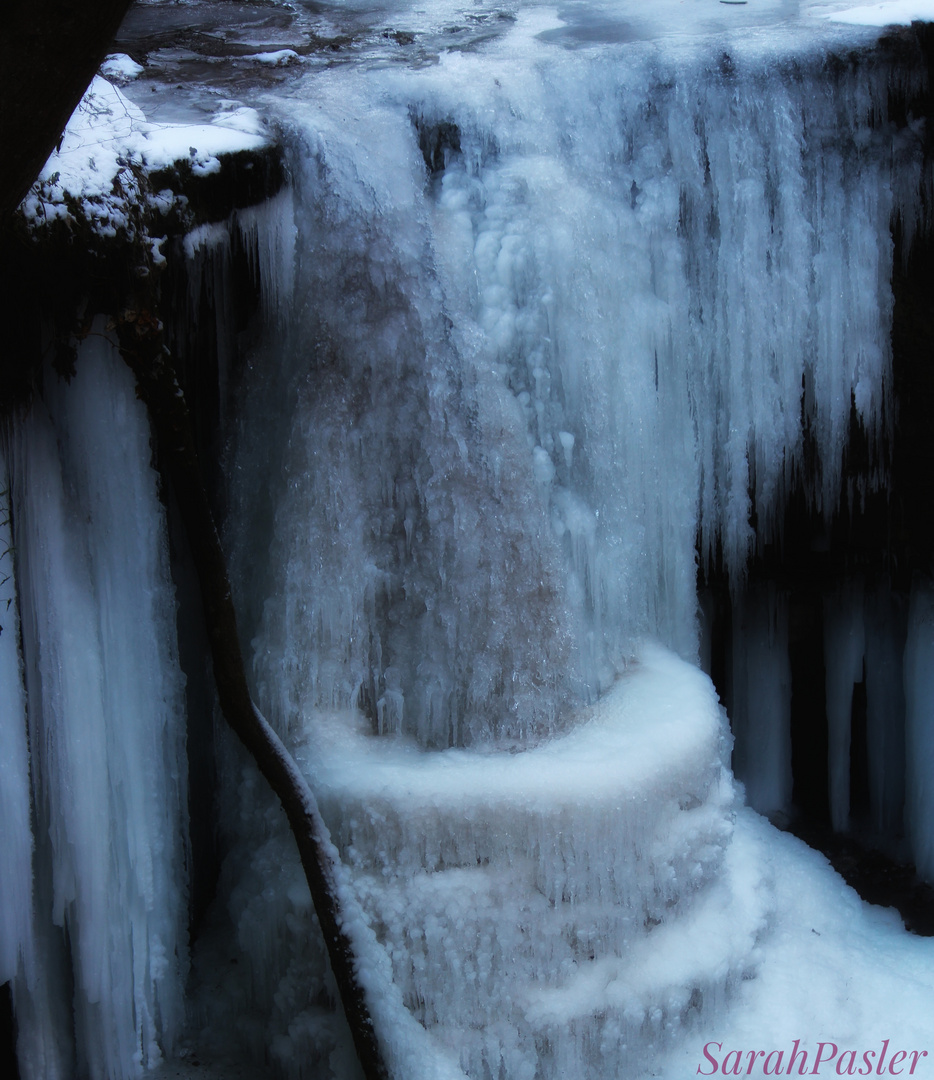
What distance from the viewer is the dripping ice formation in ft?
9.26

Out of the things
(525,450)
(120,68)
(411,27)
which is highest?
(411,27)

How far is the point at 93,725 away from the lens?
2.77m

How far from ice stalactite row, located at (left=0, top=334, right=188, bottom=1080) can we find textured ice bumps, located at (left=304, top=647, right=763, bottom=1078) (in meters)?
0.50

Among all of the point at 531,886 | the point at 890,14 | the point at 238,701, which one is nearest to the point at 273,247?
the point at 238,701

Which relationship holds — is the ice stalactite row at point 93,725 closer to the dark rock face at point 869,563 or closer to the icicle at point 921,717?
the dark rock face at point 869,563

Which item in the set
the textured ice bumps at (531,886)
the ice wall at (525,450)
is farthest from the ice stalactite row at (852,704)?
the textured ice bumps at (531,886)

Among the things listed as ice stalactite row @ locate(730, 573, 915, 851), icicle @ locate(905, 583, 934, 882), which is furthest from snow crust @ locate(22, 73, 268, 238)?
icicle @ locate(905, 583, 934, 882)

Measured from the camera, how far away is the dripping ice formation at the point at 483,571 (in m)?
2.82

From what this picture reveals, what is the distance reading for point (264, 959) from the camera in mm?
3143

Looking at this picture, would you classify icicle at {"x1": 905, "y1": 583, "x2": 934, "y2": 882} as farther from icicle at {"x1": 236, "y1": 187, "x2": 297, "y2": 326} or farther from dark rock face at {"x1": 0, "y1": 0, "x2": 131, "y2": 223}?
dark rock face at {"x1": 0, "y1": 0, "x2": 131, "y2": 223}

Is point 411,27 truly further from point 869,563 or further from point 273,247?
point 869,563

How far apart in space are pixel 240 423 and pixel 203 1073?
186cm

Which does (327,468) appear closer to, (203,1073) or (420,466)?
(420,466)

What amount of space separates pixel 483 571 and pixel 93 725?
3.72 feet
